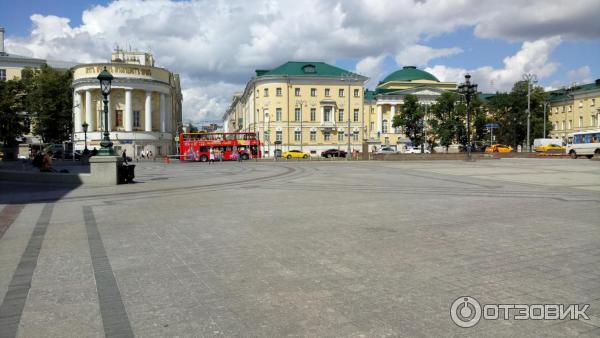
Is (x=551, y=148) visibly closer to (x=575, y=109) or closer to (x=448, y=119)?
(x=448, y=119)

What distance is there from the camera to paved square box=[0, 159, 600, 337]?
177 inches

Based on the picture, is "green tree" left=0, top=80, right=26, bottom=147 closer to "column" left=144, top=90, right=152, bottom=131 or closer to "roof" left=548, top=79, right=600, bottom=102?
"column" left=144, top=90, right=152, bottom=131

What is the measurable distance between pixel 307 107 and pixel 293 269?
81.9 metres

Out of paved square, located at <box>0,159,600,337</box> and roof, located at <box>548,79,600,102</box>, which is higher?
roof, located at <box>548,79,600,102</box>

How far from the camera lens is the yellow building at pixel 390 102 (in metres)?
104

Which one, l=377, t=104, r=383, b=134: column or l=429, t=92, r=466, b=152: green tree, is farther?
l=377, t=104, r=383, b=134: column

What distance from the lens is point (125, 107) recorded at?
79.5 m

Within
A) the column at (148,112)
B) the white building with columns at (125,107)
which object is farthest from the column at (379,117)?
the column at (148,112)

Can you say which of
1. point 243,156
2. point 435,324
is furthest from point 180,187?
point 243,156

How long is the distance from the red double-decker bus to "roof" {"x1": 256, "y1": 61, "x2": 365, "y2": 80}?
2852 centimetres

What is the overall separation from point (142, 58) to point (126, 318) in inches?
4403

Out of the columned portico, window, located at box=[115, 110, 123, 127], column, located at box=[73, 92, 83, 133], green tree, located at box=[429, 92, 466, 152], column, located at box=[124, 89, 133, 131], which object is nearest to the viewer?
the columned portico

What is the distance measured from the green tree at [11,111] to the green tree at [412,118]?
192 ft

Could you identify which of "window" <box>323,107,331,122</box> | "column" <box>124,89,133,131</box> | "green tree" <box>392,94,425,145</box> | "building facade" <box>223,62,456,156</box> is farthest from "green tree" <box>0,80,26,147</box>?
"green tree" <box>392,94,425,145</box>
